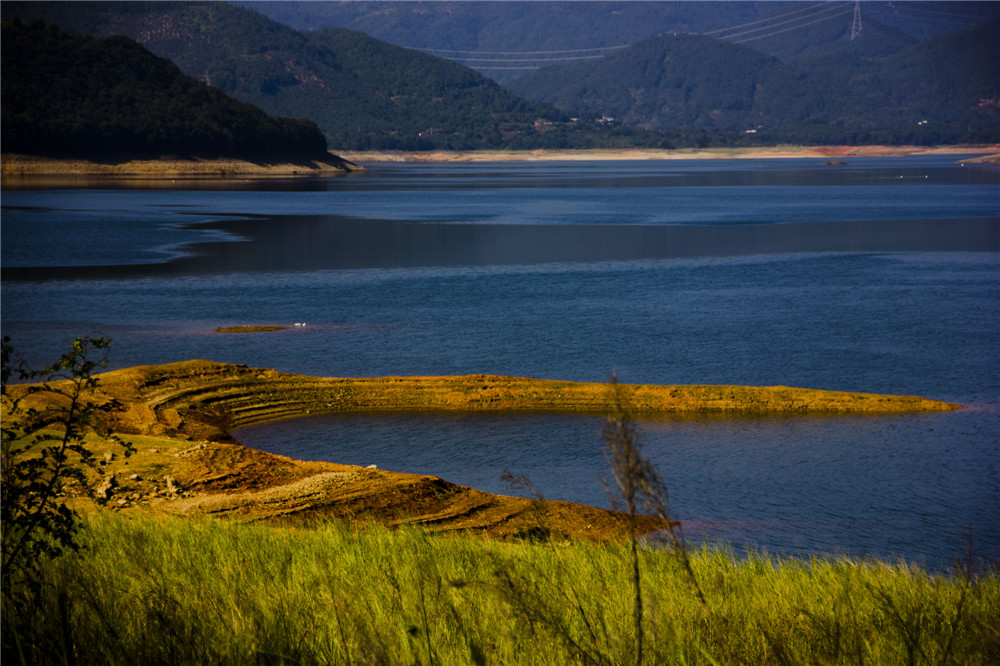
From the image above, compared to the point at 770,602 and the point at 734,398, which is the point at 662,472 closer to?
the point at 734,398

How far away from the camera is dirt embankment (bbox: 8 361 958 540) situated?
1187cm

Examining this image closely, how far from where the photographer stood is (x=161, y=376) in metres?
18.9

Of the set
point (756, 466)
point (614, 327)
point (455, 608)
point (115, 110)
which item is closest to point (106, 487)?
point (455, 608)

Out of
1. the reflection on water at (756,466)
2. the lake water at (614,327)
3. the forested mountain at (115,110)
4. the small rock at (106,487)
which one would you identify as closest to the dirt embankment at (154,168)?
the forested mountain at (115,110)

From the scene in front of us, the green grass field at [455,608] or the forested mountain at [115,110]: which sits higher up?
the forested mountain at [115,110]

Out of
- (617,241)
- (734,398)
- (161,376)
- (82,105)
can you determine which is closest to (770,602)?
(734,398)

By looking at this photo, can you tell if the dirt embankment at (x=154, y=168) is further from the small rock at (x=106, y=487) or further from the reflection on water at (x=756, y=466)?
the small rock at (x=106, y=487)

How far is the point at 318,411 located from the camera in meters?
19.0

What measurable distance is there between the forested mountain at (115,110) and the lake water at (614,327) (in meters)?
61.7

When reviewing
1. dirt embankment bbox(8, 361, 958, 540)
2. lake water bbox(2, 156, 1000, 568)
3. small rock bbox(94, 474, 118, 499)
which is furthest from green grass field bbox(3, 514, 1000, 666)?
small rock bbox(94, 474, 118, 499)

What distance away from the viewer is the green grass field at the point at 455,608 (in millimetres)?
5594

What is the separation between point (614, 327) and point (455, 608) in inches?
867

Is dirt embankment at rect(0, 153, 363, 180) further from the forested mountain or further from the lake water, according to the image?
the lake water

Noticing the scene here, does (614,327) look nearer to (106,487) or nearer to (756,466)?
(756,466)
